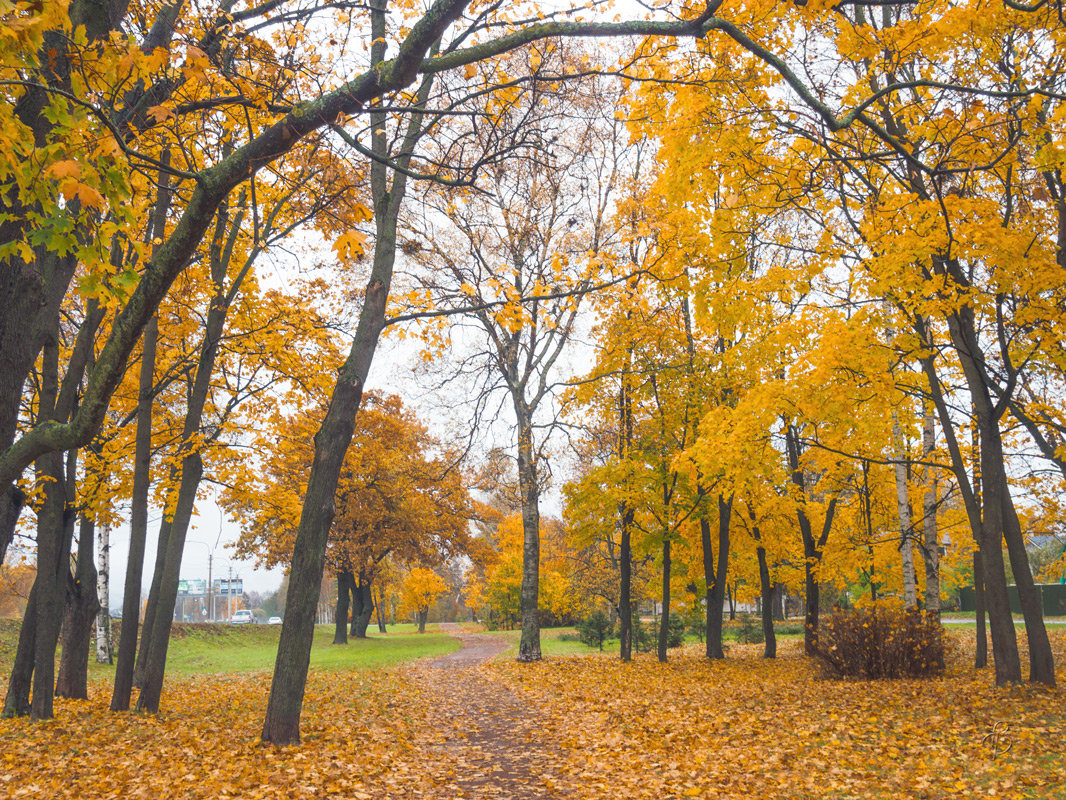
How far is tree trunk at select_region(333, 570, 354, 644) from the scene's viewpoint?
28345 millimetres

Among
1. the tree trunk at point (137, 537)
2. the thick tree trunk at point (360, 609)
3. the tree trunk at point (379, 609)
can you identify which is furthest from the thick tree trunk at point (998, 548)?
the tree trunk at point (379, 609)

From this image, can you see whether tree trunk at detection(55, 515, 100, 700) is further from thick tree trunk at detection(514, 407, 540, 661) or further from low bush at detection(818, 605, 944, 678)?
low bush at detection(818, 605, 944, 678)

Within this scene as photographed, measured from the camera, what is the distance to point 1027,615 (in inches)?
321

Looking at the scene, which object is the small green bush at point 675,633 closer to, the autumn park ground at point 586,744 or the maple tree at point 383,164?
the autumn park ground at point 586,744

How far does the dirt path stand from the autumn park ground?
0.03 m

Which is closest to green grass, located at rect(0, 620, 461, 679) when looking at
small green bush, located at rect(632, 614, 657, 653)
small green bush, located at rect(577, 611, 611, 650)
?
small green bush, located at rect(577, 611, 611, 650)

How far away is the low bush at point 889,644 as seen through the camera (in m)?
9.77

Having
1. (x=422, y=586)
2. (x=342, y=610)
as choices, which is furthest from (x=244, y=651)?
(x=422, y=586)

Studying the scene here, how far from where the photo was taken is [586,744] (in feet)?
21.4

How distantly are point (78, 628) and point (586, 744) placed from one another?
7.80m

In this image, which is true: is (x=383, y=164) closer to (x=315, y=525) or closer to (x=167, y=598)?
(x=315, y=525)

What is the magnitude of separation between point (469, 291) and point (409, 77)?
4.78 metres

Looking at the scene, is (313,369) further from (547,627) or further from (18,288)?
(547,627)

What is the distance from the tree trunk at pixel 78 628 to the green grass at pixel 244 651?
270 inches
